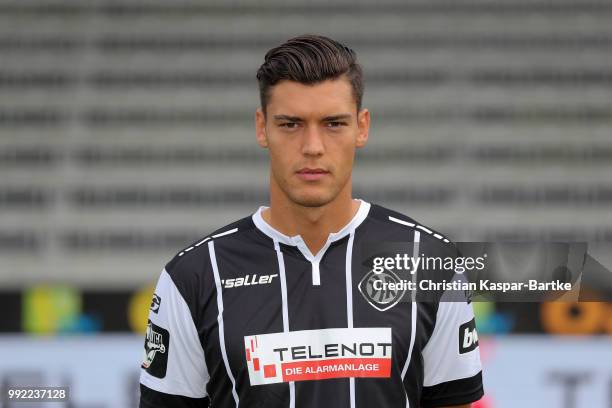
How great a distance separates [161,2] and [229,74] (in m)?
2.97

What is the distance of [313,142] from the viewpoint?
215 cm

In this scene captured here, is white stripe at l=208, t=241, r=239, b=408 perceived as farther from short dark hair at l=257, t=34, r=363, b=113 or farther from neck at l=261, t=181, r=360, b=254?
short dark hair at l=257, t=34, r=363, b=113

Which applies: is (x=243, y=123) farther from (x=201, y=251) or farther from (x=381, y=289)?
(x=381, y=289)

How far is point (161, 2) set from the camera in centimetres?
2612

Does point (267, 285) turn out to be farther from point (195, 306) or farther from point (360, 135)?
point (360, 135)

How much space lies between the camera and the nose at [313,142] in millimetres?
2145

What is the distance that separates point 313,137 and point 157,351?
2.34 feet

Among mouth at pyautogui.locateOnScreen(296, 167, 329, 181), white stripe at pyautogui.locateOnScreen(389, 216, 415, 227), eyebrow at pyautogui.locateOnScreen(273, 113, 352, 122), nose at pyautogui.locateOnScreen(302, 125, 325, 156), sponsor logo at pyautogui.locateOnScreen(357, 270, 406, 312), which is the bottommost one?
sponsor logo at pyautogui.locateOnScreen(357, 270, 406, 312)


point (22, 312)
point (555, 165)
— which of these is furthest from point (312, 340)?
point (555, 165)

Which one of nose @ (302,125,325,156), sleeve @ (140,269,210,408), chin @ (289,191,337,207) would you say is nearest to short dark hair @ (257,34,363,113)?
nose @ (302,125,325,156)

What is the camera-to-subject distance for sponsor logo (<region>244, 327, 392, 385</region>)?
7.36 ft

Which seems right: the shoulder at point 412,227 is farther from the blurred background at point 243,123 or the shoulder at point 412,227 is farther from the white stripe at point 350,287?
the blurred background at point 243,123

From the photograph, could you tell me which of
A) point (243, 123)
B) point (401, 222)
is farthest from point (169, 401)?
point (243, 123)

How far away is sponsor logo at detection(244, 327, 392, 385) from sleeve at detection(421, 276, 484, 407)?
15 centimetres
